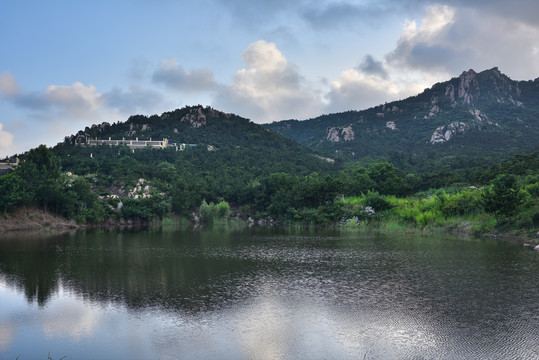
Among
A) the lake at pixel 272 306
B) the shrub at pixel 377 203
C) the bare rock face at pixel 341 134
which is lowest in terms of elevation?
the lake at pixel 272 306

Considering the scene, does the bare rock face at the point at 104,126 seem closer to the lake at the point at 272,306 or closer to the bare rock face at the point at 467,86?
the lake at the point at 272,306

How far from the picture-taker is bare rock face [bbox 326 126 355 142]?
18912 centimetres

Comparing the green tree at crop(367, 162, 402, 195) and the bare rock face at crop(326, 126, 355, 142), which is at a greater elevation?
the bare rock face at crop(326, 126, 355, 142)

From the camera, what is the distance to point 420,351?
1488 cm

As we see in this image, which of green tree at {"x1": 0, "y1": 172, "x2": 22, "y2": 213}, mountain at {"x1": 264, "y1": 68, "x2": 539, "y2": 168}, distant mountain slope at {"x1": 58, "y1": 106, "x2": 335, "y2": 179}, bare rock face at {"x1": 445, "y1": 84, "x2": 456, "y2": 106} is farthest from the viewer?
bare rock face at {"x1": 445, "y1": 84, "x2": 456, "y2": 106}

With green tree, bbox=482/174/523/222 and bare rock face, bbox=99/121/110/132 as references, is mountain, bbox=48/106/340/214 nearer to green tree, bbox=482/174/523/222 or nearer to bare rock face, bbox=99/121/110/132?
bare rock face, bbox=99/121/110/132

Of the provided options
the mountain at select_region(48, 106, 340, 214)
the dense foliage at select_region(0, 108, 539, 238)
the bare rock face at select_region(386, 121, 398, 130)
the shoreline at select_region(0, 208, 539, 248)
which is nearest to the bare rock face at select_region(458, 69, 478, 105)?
the bare rock face at select_region(386, 121, 398, 130)

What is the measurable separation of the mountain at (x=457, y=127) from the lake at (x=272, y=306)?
346 ft

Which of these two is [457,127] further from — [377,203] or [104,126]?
[104,126]

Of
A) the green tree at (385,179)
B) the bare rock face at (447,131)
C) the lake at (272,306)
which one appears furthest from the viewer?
the bare rock face at (447,131)

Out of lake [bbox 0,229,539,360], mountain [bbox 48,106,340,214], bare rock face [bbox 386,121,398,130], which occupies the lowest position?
lake [bbox 0,229,539,360]

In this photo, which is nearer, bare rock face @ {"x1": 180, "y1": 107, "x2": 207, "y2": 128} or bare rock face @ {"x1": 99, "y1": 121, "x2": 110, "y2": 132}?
bare rock face @ {"x1": 99, "y1": 121, "x2": 110, "y2": 132}

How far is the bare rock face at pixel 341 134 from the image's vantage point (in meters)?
189

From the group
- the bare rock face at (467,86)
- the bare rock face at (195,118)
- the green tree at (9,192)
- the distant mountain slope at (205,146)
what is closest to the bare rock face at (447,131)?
the bare rock face at (467,86)
